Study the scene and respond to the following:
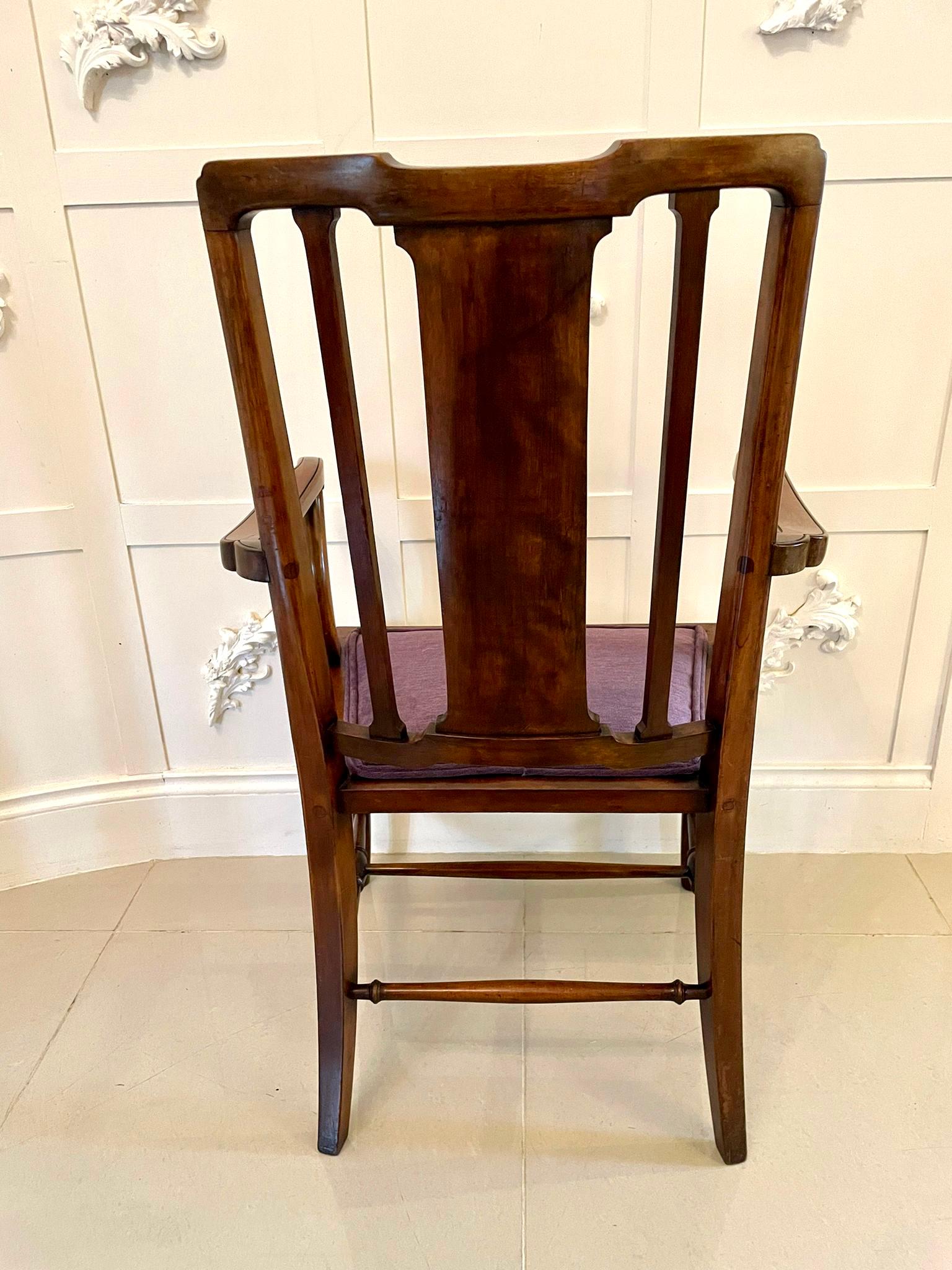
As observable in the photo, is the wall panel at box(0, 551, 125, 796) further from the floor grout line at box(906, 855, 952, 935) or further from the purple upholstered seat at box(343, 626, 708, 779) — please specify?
the floor grout line at box(906, 855, 952, 935)

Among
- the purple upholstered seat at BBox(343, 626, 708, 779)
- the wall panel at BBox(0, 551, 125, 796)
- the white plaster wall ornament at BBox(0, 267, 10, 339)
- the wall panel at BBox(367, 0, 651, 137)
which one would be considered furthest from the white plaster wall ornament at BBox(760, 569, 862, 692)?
the white plaster wall ornament at BBox(0, 267, 10, 339)

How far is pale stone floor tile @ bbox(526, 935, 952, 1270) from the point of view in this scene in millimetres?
1065

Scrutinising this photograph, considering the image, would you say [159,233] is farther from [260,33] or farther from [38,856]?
[38,856]

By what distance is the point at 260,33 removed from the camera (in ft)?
4.20

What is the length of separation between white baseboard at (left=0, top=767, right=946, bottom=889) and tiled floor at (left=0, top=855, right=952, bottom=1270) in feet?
0.19

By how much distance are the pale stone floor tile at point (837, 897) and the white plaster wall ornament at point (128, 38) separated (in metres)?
1.63

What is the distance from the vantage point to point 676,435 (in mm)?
800

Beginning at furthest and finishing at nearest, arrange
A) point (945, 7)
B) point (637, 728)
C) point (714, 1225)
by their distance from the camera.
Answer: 1. point (945, 7)
2. point (714, 1225)
3. point (637, 728)

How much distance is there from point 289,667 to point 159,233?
2.65 ft

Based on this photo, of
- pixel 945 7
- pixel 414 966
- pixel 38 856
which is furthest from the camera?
pixel 38 856

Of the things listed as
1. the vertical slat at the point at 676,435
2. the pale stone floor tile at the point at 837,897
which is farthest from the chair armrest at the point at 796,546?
the pale stone floor tile at the point at 837,897

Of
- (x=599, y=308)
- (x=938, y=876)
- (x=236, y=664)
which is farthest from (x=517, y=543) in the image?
(x=938, y=876)

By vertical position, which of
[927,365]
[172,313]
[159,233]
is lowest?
[927,365]

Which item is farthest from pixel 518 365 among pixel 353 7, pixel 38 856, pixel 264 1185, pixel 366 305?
pixel 38 856
